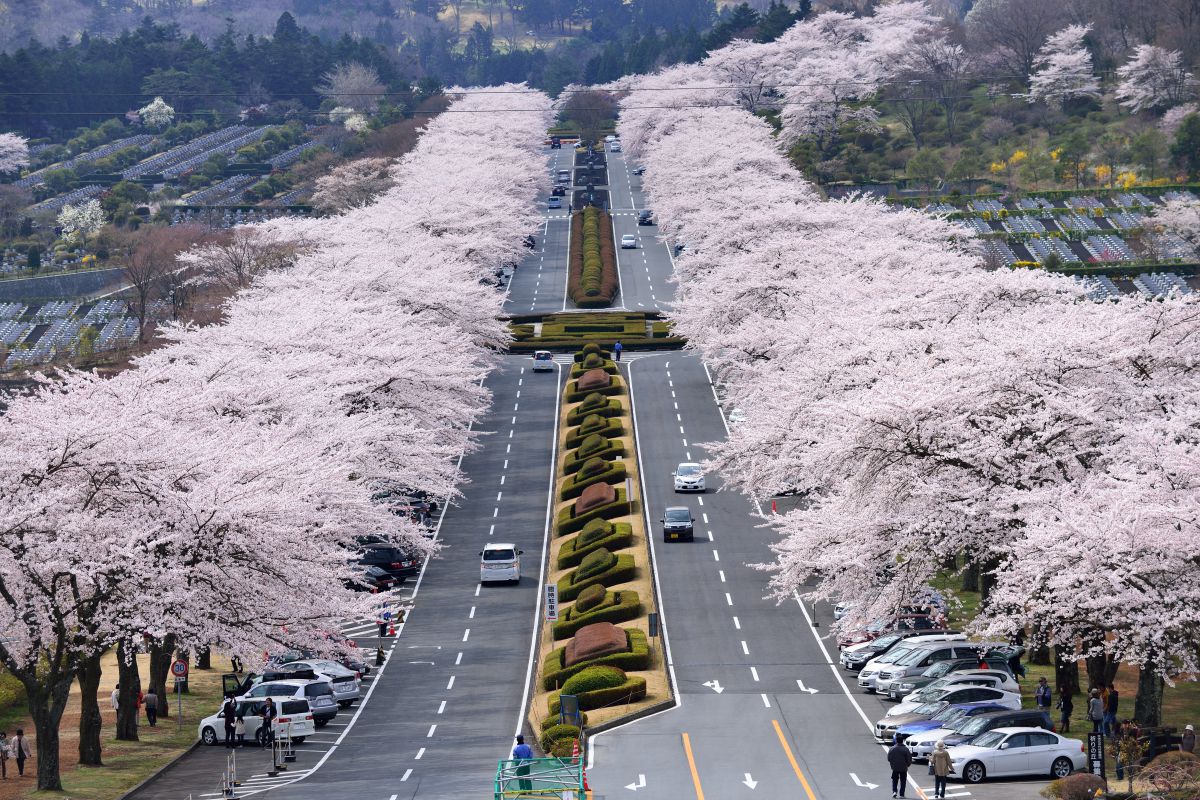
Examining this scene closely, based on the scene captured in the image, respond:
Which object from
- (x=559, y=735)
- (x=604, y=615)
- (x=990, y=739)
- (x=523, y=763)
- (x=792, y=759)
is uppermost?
(x=523, y=763)

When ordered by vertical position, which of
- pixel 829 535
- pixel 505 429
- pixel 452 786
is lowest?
pixel 505 429

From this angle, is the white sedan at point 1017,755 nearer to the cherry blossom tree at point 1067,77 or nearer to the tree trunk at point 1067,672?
the tree trunk at point 1067,672

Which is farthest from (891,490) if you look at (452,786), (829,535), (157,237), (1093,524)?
(157,237)

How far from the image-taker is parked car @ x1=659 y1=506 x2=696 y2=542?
218 ft

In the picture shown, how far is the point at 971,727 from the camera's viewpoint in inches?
1527

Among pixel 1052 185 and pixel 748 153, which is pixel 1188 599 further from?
pixel 1052 185

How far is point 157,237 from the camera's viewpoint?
453 feet

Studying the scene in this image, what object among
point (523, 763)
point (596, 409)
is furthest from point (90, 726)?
point (596, 409)

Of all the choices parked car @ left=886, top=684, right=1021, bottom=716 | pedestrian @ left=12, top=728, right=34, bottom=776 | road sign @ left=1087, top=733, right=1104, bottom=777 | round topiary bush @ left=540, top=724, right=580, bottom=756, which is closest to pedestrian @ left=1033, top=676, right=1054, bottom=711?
parked car @ left=886, top=684, right=1021, bottom=716

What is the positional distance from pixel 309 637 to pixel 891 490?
52.8 ft

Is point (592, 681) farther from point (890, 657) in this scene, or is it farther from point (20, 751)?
point (20, 751)

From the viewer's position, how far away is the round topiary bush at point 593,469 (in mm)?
75125

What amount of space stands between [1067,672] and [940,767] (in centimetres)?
1031

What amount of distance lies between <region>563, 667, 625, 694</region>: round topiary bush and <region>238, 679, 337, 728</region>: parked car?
7.04 meters
